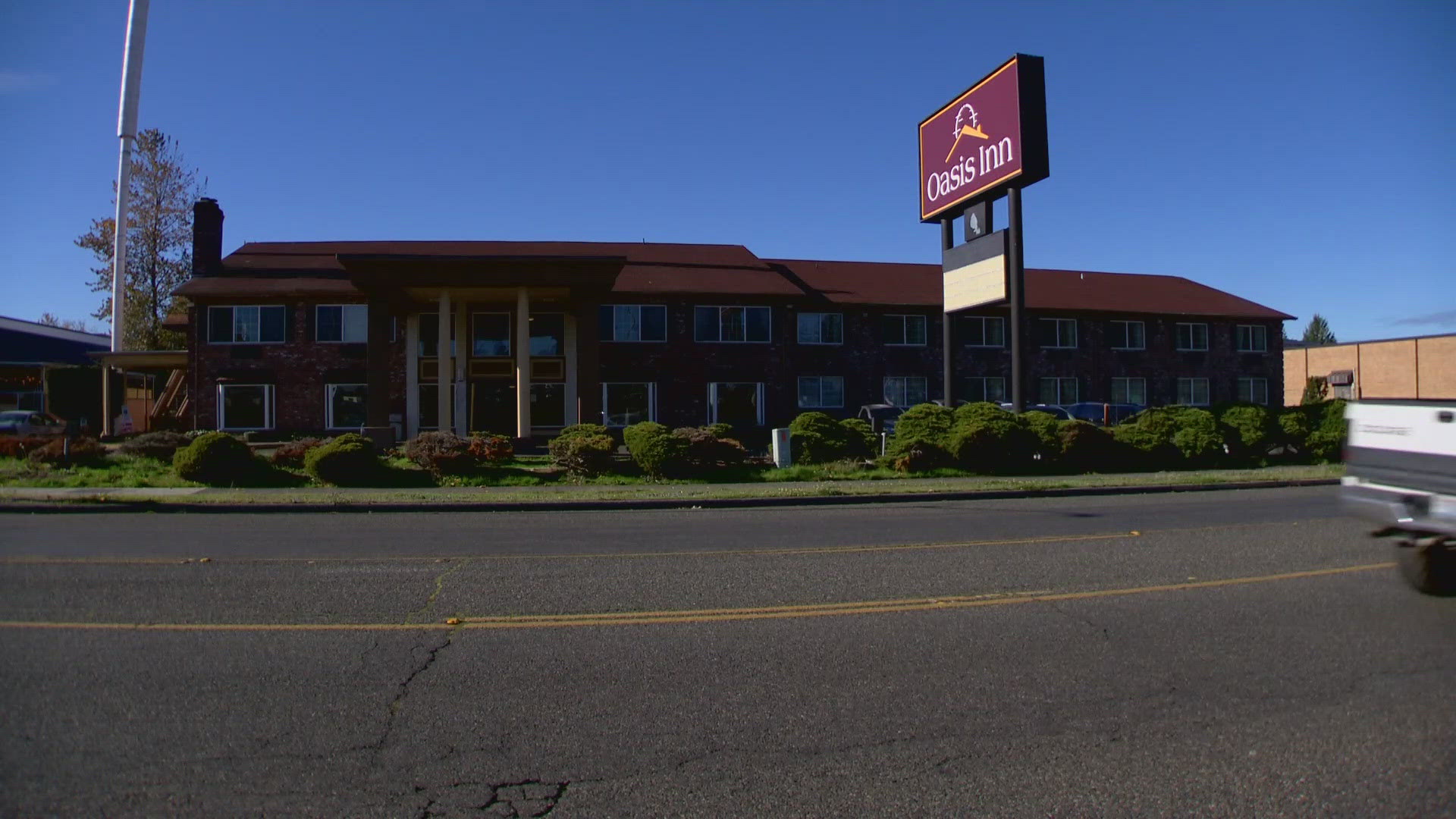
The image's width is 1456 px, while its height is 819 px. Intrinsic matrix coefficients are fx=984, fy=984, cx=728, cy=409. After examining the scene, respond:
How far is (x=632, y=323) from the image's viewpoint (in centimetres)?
3619

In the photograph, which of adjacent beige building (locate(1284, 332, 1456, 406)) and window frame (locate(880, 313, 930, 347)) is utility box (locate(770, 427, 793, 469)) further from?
adjacent beige building (locate(1284, 332, 1456, 406))

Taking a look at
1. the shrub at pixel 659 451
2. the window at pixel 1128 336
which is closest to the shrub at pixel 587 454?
the shrub at pixel 659 451

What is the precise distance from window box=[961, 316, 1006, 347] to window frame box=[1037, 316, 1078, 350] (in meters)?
1.93

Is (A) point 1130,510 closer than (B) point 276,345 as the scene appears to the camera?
Yes

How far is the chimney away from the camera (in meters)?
36.4

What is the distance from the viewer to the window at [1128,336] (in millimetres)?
42750

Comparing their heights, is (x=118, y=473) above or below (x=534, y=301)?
below

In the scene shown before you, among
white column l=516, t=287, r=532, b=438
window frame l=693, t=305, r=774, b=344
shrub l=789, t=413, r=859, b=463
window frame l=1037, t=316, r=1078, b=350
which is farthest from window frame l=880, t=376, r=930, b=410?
shrub l=789, t=413, r=859, b=463

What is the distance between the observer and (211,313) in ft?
113

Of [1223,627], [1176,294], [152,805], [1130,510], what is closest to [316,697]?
[152,805]

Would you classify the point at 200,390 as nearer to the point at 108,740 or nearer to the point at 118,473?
the point at 118,473

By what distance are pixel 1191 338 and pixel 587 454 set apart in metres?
33.2

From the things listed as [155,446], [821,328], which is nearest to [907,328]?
[821,328]

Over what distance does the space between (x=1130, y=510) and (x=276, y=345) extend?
2979 cm
